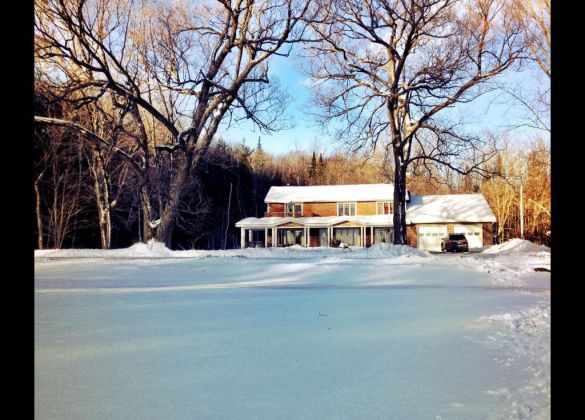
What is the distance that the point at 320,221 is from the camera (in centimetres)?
4588

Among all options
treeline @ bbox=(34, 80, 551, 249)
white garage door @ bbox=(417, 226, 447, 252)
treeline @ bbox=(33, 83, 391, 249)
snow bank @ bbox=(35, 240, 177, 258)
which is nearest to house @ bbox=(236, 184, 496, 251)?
white garage door @ bbox=(417, 226, 447, 252)

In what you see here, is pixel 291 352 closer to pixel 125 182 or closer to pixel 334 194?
pixel 125 182

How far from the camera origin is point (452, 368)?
15.4 feet

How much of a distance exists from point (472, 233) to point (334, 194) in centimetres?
1490

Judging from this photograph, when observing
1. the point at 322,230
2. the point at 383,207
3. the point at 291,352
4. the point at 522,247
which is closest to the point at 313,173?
the point at 383,207

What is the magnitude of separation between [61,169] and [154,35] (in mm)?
20362

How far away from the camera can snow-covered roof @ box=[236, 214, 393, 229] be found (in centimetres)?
4466

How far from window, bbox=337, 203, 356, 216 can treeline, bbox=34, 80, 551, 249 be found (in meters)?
3.98

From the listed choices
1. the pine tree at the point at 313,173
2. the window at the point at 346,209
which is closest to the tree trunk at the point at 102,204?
the window at the point at 346,209

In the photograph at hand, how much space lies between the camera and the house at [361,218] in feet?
146

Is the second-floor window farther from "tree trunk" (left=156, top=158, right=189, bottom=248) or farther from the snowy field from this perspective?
the snowy field
